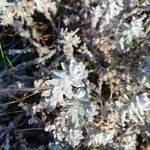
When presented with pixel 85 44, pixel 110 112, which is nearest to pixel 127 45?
pixel 85 44

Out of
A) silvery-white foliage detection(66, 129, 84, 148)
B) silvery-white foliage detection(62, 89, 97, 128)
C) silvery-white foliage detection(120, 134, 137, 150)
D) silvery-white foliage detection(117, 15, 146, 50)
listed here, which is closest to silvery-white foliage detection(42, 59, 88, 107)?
silvery-white foliage detection(62, 89, 97, 128)

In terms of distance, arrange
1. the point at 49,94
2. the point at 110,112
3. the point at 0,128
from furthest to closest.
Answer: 1. the point at 0,128
2. the point at 110,112
3. the point at 49,94

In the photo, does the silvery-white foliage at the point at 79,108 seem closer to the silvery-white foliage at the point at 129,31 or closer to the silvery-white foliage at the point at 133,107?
the silvery-white foliage at the point at 133,107

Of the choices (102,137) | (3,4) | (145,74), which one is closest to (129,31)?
(145,74)

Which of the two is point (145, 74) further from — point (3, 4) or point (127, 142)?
point (3, 4)

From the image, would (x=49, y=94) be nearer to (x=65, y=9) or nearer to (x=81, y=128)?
(x=81, y=128)

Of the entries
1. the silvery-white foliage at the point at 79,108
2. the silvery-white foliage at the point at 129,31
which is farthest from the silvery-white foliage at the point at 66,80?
the silvery-white foliage at the point at 129,31
